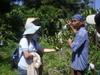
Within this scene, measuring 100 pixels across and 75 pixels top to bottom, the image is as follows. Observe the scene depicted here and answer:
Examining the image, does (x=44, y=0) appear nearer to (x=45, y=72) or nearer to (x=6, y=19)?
(x=6, y=19)

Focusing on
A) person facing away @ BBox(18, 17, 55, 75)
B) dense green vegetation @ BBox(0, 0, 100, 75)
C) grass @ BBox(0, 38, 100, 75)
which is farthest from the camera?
dense green vegetation @ BBox(0, 0, 100, 75)

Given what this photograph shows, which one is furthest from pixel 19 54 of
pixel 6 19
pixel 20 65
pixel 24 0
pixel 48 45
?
pixel 24 0

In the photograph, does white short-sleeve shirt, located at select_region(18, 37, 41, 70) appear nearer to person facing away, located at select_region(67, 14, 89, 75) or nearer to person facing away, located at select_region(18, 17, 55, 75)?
person facing away, located at select_region(18, 17, 55, 75)

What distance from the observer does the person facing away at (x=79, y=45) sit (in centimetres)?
805

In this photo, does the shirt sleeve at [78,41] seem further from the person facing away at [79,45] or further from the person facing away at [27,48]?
the person facing away at [27,48]

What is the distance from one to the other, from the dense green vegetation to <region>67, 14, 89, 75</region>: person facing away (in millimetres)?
1875

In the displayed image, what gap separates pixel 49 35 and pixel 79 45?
10.0 meters

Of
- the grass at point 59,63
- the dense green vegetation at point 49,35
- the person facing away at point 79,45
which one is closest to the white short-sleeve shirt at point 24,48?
the person facing away at point 79,45

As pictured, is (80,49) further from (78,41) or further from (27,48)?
(27,48)

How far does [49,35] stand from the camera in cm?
1803

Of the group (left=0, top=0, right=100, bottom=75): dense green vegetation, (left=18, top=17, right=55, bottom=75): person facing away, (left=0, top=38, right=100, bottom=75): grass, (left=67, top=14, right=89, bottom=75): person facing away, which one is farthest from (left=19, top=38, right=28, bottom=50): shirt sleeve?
(left=0, top=38, right=100, bottom=75): grass

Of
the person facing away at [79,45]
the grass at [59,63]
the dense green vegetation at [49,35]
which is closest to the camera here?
the person facing away at [79,45]

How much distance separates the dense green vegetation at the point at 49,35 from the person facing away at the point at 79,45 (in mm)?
1875

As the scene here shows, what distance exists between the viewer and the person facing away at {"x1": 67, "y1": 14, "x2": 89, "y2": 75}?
8.05 metres
